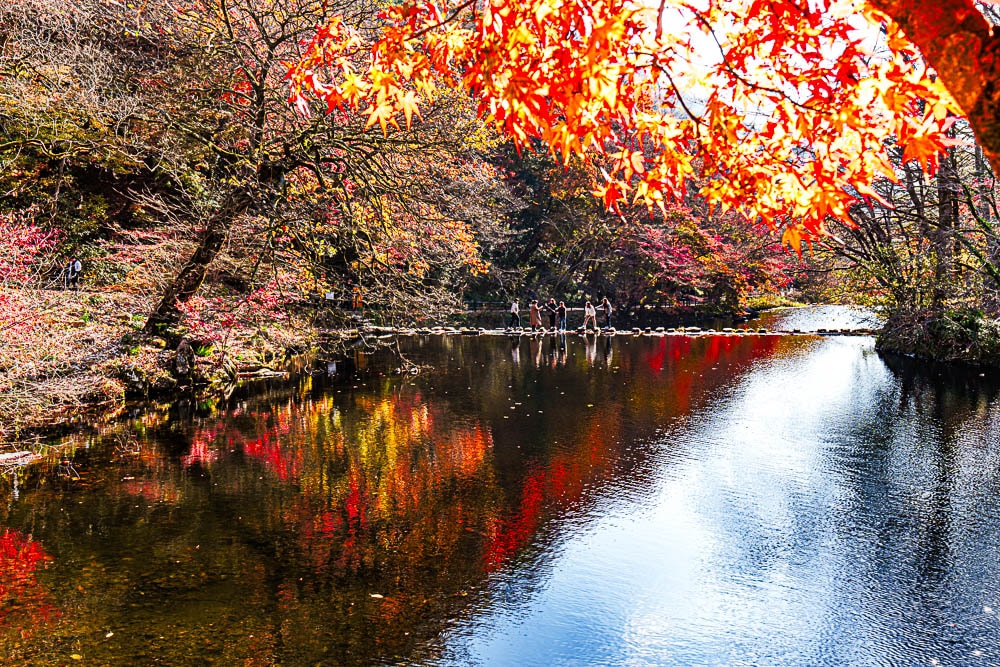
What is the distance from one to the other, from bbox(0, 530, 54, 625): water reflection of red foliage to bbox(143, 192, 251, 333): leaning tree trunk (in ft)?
24.3

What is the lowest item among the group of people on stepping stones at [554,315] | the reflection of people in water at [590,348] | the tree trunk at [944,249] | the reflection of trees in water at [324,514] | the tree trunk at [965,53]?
the reflection of trees in water at [324,514]

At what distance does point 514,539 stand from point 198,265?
9719 millimetres

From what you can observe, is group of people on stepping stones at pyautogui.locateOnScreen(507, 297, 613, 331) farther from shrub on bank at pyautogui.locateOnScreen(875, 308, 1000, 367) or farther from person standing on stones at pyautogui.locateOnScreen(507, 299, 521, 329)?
shrub on bank at pyautogui.locateOnScreen(875, 308, 1000, 367)

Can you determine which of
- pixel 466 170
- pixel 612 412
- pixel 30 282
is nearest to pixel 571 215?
pixel 466 170

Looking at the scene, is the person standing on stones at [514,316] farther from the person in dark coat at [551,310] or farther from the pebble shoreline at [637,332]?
the person in dark coat at [551,310]

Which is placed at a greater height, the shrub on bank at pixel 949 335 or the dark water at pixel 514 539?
the shrub on bank at pixel 949 335

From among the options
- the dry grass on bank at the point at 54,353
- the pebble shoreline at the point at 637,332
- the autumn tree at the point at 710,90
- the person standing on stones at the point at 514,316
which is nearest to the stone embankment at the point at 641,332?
the pebble shoreline at the point at 637,332

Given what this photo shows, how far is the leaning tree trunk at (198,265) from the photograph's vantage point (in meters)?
13.8

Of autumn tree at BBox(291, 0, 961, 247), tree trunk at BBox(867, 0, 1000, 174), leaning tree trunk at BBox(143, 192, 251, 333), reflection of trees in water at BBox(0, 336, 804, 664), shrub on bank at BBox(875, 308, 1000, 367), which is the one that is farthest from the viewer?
shrub on bank at BBox(875, 308, 1000, 367)

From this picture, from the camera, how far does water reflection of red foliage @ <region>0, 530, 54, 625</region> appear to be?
5738mm

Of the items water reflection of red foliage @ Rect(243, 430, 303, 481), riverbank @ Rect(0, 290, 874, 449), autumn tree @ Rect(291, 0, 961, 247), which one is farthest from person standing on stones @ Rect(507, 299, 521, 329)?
autumn tree @ Rect(291, 0, 961, 247)

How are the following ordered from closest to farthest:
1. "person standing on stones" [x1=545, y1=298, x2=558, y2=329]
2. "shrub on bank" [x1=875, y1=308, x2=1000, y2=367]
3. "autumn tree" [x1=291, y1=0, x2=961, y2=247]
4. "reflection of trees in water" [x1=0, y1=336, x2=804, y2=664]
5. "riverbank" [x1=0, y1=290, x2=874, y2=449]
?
1. "autumn tree" [x1=291, y1=0, x2=961, y2=247]
2. "reflection of trees in water" [x1=0, y1=336, x2=804, y2=664]
3. "riverbank" [x1=0, y1=290, x2=874, y2=449]
4. "shrub on bank" [x1=875, y1=308, x2=1000, y2=367]
5. "person standing on stones" [x1=545, y1=298, x2=558, y2=329]

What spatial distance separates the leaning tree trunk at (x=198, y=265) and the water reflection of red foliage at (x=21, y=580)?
292 inches

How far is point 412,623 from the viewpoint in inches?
219
